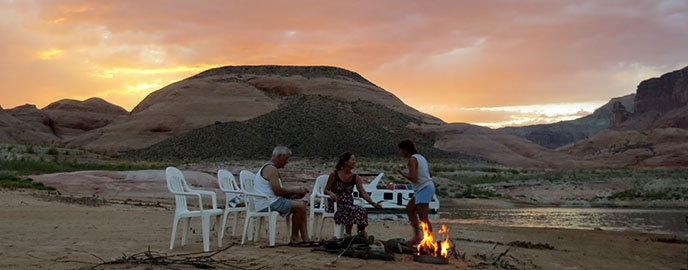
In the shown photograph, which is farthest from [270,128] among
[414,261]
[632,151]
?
[414,261]

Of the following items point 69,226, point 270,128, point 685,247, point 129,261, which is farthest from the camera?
point 270,128

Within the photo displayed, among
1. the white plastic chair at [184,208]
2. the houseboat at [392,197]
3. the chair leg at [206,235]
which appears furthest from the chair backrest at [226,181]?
the houseboat at [392,197]

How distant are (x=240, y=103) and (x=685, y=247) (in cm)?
7830

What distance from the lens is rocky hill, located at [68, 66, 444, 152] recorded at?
264 feet

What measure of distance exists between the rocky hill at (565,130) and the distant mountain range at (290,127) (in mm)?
45942

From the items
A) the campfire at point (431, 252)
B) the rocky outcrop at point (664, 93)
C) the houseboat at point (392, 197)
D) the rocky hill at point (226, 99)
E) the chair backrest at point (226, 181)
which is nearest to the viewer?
the campfire at point (431, 252)

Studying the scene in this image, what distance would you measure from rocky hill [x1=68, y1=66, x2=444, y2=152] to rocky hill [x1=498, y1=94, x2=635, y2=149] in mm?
62391

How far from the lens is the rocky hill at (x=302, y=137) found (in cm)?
5856

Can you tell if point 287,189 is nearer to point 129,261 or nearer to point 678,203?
point 129,261

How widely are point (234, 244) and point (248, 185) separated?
1.45m

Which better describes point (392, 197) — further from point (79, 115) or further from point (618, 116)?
point (618, 116)

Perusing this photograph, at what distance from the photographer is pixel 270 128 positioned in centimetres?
6488

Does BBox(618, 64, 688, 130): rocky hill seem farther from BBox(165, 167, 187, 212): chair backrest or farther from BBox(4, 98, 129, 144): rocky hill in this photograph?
BBox(165, 167, 187, 212): chair backrest

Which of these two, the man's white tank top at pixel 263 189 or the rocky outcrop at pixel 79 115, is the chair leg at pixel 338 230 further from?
the rocky outcrop at pixel 79 115
